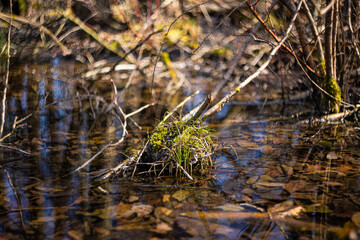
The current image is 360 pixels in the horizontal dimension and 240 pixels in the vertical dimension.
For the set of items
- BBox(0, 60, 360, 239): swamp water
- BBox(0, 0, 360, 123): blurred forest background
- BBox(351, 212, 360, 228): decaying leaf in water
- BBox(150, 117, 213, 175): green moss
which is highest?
BBox(0, 0, 360, 123): blurred forest background

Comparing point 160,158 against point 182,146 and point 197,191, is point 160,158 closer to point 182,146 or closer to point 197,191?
point 182,146

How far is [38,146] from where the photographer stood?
4195mm

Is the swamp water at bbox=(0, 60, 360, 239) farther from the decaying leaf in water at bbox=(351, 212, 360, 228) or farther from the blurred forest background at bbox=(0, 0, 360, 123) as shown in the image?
the blurred forest background at bbox=(0, 0, 360, 123)

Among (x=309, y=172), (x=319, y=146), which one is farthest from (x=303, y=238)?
(x=319, y=146)

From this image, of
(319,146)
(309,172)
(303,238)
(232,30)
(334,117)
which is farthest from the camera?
(232,30)

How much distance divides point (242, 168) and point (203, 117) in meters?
0.64

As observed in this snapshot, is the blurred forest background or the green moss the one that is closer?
the green moss

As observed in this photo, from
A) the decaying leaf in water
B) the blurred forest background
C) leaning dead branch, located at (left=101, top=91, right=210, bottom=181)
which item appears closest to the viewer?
the decaying leaf in water

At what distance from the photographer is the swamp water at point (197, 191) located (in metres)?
2.34

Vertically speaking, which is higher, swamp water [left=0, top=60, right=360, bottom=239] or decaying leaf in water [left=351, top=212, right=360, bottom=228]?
swamp water [left=0, top=60, right=360, bottom=239]

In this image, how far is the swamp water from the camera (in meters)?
2.34

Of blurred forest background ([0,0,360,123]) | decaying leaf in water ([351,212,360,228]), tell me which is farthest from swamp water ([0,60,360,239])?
blurred forest background ([0,0,360,123])

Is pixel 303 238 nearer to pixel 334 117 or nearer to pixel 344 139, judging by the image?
pixel 344 139

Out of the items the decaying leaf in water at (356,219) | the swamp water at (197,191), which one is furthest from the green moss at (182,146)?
the decaying leaf in water at (356,219)
